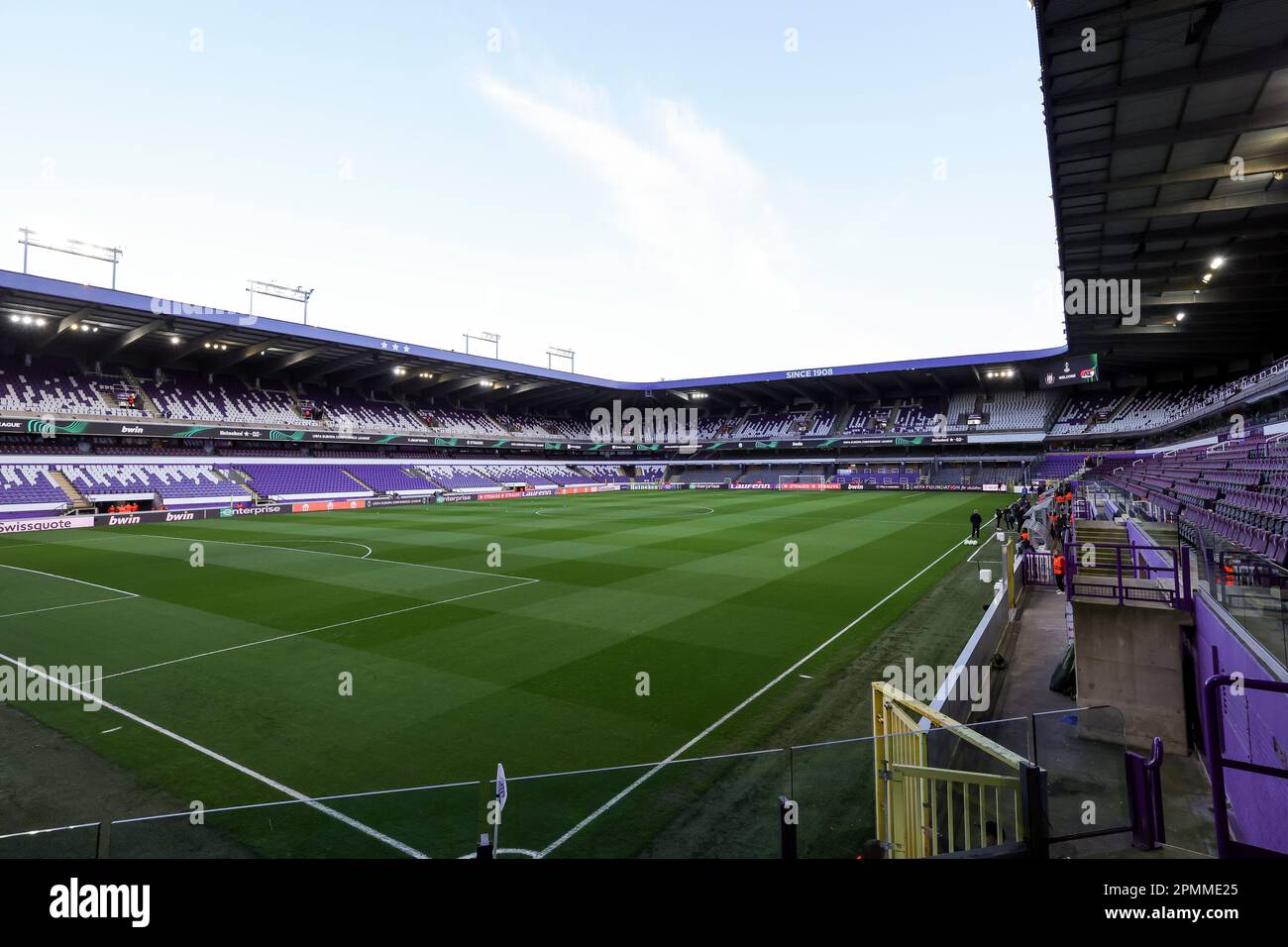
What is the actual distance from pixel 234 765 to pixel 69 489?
44844 millimetres

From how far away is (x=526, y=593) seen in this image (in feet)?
53.2

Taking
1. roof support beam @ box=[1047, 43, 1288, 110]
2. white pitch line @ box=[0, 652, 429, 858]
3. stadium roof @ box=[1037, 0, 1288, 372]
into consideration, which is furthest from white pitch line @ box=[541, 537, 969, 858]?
stadium roof @ box=[1037, 0, 1288, 372]

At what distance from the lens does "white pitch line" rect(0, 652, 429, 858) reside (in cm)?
536

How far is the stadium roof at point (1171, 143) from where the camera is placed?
12.4 metres

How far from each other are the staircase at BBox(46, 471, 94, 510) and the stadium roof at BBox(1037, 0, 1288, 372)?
50061mm

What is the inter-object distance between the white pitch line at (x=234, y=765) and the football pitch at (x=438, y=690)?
0.11ft

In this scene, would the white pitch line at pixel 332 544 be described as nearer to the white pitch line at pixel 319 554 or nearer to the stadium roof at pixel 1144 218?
the white pitch line at pixel 319 554

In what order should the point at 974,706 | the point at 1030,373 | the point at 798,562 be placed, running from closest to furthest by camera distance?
the point at 974,706
the point at 798,562
the point at 1030,373

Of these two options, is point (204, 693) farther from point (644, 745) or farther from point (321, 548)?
point (321, 548)

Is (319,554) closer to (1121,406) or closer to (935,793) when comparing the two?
(935,793)

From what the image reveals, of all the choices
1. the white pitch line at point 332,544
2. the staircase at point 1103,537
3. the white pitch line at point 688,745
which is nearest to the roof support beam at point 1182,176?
the staircase at point 1103,537

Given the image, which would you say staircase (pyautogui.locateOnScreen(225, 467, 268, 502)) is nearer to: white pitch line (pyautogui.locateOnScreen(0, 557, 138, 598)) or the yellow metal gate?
white pitch line (pyautogui.locateOnScreen(0, 557, 138, 598))
